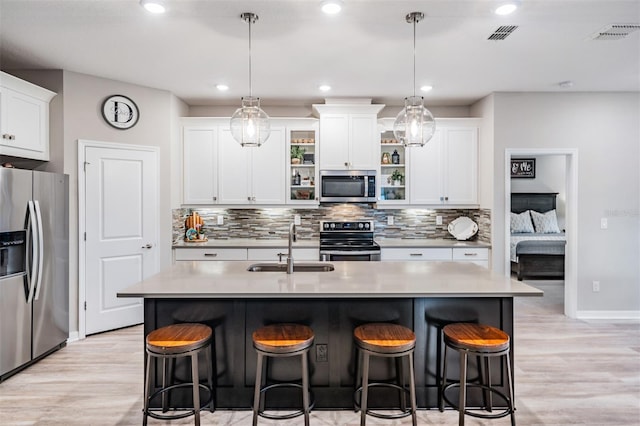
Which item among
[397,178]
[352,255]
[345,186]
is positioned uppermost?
[397,178]

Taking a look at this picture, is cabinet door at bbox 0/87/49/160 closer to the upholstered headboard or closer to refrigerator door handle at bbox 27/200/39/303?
refrigerator door handle at bbox 27/200/39/303

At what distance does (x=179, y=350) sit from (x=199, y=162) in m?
3.18

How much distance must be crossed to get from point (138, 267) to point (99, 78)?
2004 millimetres

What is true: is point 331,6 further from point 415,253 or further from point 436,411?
point 415,253

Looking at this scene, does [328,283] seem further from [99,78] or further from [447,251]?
[99,78]

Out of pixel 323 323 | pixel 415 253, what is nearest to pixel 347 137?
pixel 415 253

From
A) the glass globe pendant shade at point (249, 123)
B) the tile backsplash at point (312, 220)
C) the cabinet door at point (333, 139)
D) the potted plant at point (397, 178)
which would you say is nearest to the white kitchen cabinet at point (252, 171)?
the tile backsplash at point (312, 220)

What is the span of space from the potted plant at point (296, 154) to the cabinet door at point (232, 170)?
1.75 feet

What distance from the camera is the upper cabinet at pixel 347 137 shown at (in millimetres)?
4898

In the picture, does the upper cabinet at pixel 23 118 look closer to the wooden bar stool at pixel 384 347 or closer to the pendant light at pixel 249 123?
the pendant light at pixel 249 123

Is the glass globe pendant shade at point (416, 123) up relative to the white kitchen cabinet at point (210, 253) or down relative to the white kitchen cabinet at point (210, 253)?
up

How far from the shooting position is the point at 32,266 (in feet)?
11.0

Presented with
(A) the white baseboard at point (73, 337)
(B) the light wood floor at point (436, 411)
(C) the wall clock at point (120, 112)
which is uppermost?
(C) the wall clock at point (120, 112)

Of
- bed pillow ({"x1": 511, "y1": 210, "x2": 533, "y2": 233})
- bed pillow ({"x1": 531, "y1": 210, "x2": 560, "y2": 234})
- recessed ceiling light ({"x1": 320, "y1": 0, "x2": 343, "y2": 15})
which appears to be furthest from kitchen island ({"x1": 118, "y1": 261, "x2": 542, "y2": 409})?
bed pillow ({"x1": 531, "y1": 210, "x2": 560, "y2": 234})
